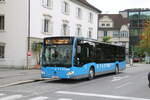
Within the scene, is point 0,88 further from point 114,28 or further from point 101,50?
point 114,28

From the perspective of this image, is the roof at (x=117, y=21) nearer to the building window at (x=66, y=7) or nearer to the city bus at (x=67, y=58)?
the building window at (x=66, y=7)

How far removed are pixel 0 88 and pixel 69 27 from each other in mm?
24276

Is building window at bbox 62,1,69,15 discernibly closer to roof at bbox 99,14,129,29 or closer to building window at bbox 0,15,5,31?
building window at bbox 0,15,5,31

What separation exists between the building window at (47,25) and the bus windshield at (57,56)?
15.9m

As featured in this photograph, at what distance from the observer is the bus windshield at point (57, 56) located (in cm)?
1650

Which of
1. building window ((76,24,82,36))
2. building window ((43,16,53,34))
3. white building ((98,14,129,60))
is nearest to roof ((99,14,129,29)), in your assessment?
white building ((98,14,129,60))

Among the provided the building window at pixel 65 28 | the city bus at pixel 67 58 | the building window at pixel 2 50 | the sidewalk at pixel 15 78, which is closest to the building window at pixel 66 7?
the building window at pixel 65 28

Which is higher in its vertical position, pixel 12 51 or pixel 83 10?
pixel 83 10

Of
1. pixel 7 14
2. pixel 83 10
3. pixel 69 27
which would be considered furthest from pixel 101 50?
pixel 83 10

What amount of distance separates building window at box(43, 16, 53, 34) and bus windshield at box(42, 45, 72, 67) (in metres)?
15.9

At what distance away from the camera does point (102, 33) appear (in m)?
83.6

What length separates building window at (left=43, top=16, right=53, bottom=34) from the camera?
32819 mm

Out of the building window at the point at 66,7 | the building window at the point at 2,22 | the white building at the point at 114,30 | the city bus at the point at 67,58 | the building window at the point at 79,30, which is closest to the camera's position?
the city bus at the point at 67,58

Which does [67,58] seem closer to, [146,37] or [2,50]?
[2,50]
